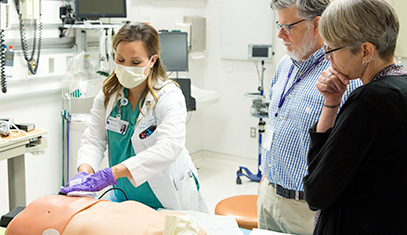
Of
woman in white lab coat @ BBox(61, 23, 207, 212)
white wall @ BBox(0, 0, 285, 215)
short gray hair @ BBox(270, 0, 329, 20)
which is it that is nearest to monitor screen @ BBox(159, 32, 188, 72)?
white wall @ BBox(0, 0, 285, 215)

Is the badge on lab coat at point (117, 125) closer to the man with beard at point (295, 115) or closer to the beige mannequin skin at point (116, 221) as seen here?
the beige mannequin skin at point (116, 221)

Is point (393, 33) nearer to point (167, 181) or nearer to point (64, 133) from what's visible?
point (167, 181)

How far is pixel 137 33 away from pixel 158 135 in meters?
0.42

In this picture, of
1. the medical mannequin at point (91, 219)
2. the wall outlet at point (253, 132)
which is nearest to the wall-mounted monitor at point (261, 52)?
the wall outlet at point (253, 132)

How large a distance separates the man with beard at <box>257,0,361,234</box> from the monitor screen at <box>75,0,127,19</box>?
1.98 metres

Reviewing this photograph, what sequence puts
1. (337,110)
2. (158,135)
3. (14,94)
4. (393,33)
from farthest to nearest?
1. (14,94)
2. (158,135)
3. (337,110)
4. (393,33)

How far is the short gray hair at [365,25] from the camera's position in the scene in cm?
115

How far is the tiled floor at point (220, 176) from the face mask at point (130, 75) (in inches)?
85.8

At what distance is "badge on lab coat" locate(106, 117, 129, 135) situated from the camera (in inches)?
78.1

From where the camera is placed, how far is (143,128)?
195 cm

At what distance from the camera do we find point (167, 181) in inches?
77.5

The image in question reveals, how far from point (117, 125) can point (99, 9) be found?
5.90 feet

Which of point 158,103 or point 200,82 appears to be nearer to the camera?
point 158,103

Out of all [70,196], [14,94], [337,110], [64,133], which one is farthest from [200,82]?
[337,110]
